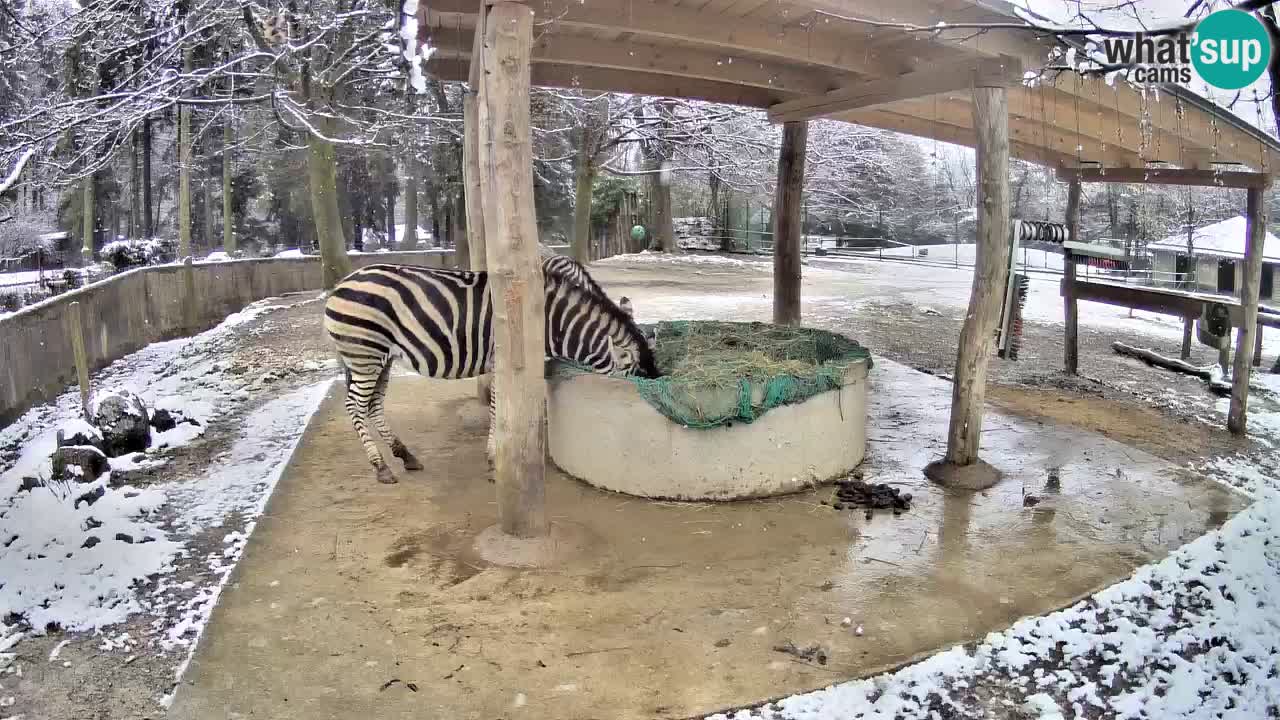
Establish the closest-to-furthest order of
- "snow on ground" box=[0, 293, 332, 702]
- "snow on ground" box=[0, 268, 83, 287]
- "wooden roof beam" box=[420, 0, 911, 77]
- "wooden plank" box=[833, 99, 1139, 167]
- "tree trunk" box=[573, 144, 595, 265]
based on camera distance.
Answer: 1. "snow on ground" box=[0, 293, 332, 702]
2. "wooden roof beam" box=[420, 0, 911, 77]
3. "wooden plank" box=[833, 99, 1139, 167]
4. "snow on ground" box=[0, 268, 83, 287]
5. "tree trunk" box=[573, 144, 595, 265]

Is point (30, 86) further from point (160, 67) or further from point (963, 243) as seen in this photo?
point (963, 243)

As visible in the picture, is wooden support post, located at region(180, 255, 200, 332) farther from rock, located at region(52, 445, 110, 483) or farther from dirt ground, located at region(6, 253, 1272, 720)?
rock, located at region(52, 445, 110, 483)

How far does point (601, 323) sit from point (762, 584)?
2401 millimetres

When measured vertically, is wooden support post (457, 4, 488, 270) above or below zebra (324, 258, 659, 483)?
above

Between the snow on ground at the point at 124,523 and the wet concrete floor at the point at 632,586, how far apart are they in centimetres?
24

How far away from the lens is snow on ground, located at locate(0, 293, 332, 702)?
420cm

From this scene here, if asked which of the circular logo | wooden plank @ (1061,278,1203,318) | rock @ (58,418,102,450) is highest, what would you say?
the circular logo

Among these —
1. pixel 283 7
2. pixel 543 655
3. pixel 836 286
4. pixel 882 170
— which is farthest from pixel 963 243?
pixel 543 655

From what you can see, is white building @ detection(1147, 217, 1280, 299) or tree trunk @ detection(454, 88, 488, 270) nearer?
tree trunk @ detection(454, 88, 488, 270)

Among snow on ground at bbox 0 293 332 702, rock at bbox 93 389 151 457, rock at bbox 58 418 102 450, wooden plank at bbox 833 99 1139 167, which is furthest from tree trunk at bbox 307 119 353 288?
wooden plank at bbox 833 99 1139 167

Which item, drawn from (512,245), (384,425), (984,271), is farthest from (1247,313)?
(384,425)

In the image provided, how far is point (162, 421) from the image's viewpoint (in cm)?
752

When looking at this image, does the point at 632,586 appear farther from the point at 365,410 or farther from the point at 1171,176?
the point at 1171,176

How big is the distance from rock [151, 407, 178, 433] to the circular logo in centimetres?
779
